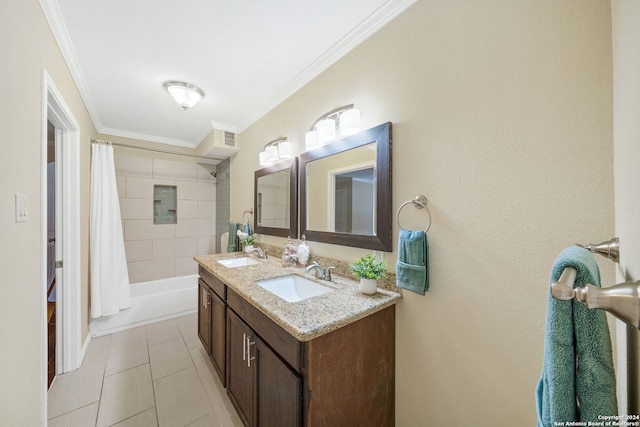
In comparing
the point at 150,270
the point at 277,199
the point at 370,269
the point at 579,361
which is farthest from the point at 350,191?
the point at 150,270

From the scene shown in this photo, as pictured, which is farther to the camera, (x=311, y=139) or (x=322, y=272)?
(x=311, y=139)

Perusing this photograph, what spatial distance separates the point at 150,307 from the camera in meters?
2.88

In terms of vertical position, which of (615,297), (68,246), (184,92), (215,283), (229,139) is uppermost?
(184,92)

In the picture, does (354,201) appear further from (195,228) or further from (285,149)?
(195,228)

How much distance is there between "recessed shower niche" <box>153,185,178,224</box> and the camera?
357 cm

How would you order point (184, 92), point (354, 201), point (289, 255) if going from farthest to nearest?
1. point (184, 92)
2. point (289, 255)
3. point (354, 201)

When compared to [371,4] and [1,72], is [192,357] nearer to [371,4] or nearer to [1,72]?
[1,72]

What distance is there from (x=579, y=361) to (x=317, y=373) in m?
0.81

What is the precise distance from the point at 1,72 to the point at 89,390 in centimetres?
213

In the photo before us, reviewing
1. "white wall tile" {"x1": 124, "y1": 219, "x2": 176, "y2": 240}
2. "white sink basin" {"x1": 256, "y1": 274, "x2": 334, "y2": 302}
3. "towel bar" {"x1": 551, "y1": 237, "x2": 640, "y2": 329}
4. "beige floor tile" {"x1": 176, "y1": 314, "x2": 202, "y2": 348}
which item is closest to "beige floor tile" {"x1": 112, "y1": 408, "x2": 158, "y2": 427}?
"beige floor tile" {"x1": 176, "y1": 314, "x2": 202, "y2": 348}

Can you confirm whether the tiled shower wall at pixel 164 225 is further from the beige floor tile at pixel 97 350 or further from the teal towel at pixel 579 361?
the teal towel at pixel 579 361

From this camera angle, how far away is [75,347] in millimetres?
1987

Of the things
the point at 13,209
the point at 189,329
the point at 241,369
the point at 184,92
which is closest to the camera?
the point at 13,209

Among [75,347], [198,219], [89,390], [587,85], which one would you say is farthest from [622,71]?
[198,219]
